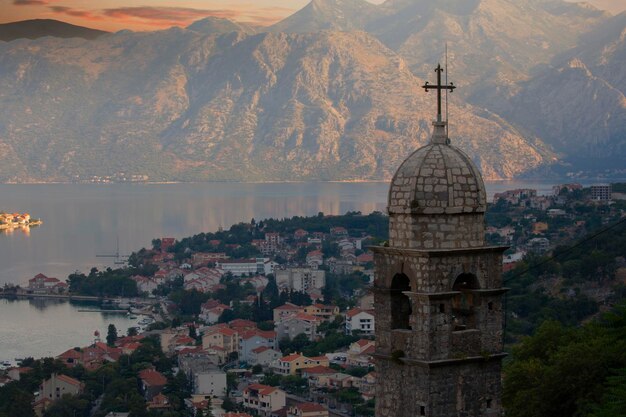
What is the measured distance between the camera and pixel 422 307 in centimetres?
770

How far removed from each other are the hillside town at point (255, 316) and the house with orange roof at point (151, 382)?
55mm

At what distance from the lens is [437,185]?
7879 mm

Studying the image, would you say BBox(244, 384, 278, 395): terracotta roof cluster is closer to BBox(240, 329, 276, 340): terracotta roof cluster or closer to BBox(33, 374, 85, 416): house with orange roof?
BBox(33, 374, 85, 416): house with orange roof

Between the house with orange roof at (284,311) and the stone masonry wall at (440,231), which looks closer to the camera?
the stone masonry wall at (440,231)

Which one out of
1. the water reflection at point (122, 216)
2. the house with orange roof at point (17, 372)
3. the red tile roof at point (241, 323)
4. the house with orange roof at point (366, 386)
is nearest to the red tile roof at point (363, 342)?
the house with orange roof at point (366, 386)

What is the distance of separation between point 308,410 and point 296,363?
29.7ft

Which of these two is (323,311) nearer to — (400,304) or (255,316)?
(255,316)

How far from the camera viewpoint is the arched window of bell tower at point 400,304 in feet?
26.5

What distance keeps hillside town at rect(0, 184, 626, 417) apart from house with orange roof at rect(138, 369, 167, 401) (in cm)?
6

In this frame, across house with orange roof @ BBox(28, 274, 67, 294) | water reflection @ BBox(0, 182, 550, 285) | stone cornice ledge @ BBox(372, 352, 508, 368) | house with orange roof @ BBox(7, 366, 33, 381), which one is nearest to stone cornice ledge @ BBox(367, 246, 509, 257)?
stone cornice ledge @ BBox(372, 352, 508, 368)

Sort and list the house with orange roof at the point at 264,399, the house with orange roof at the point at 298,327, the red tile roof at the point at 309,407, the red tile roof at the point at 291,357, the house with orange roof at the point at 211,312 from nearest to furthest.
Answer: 1. the red tile roof at the point at 309,407
2. the house with orange roof at the point at 264,399
3. the red tile roof at the point at 291,357
4. the house with orange roof at the point at 298,327
5. the house with orange roof at the point at 211,312

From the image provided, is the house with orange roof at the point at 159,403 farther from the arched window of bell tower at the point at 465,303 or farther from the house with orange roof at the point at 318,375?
the arched window of bell tower at the point at 465,303

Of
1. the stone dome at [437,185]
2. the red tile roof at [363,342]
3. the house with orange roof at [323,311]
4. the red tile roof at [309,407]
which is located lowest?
the red tile roof at [309,407]

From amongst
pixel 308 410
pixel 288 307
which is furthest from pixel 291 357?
pixel 288 307
